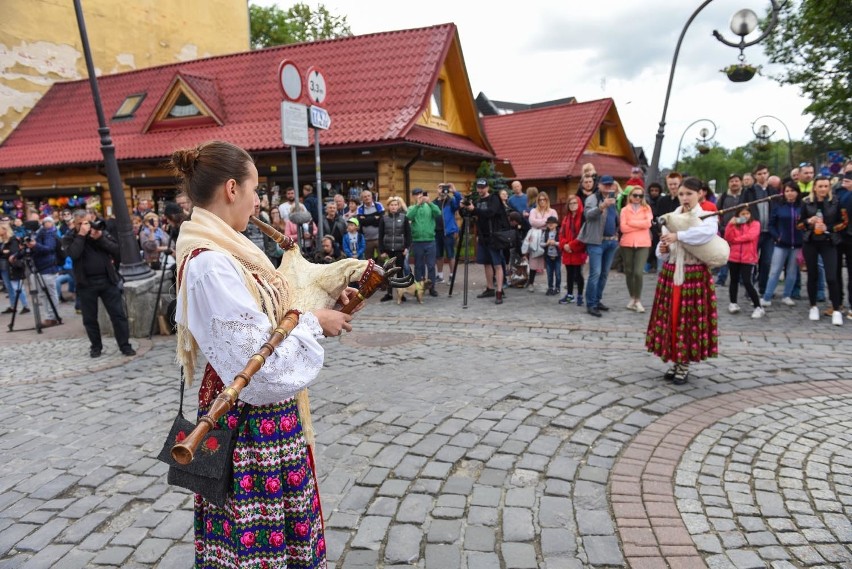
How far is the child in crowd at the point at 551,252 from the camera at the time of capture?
10897 mm

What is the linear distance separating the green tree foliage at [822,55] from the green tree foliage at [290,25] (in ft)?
84.4

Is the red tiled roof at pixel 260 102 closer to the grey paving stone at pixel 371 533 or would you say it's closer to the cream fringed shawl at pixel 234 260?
the grey paving stone at pixel 371 533

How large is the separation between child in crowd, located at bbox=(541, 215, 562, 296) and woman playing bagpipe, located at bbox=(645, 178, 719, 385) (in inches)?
208

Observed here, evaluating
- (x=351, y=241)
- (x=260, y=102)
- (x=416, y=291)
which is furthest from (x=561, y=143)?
(x=416, y=291)

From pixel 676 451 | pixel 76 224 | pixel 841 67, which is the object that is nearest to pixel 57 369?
pixel 76 224

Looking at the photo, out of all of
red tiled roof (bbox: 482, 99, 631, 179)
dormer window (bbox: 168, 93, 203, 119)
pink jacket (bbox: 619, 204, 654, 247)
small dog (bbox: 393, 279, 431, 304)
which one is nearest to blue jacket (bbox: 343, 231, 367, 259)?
small dog (bbox: 393, 279, 431, 304)

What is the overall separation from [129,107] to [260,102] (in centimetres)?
570

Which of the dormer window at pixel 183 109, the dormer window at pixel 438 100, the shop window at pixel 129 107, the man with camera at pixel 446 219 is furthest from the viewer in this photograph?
the shop window at pixel 129 107

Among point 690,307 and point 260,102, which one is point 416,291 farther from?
point 260,102

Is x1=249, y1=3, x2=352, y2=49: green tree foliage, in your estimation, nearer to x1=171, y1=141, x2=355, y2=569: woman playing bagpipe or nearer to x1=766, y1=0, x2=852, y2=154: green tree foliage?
x1=766, y1=0, x2=852, y2=154: green tree foliage

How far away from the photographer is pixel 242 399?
195 centimetres

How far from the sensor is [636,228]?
9.23 meters

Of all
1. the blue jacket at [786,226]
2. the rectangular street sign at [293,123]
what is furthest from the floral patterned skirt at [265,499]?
the blue jacket at [786,226]

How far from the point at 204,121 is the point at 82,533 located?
56.1 feet
